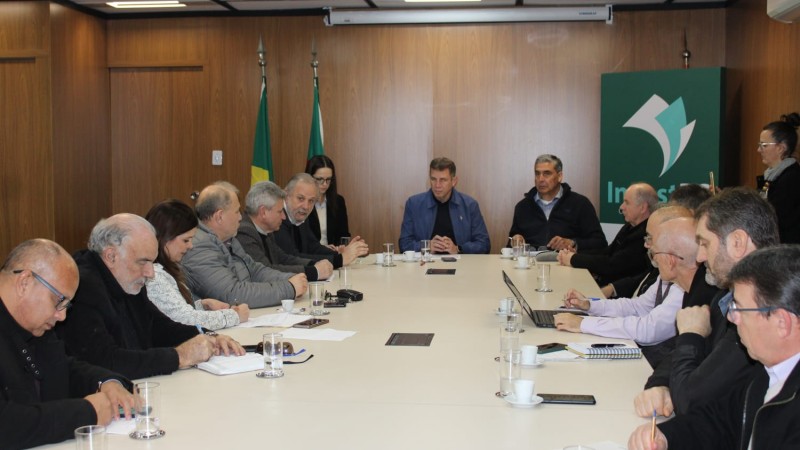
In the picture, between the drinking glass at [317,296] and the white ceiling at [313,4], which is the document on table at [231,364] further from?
the white ceiling at [313,4]

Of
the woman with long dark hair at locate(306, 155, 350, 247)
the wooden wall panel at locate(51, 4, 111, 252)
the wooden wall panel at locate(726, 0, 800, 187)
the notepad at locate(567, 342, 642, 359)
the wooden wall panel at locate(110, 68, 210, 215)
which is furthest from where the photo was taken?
the wooden wall panel at locate(110, 68, 210, 215)

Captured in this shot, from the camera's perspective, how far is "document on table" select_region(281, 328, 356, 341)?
3.63 meters

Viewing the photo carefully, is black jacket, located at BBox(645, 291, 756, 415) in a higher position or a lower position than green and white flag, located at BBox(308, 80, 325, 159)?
lower

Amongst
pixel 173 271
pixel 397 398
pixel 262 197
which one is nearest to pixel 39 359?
pixel 397 398

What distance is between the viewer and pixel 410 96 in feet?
28.9

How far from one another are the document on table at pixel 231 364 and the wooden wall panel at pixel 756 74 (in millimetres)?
4927

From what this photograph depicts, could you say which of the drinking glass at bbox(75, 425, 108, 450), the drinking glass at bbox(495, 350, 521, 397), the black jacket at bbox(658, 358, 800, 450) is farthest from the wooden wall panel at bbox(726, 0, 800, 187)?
the drinking glass at bbox(75, 425, 108, 450)

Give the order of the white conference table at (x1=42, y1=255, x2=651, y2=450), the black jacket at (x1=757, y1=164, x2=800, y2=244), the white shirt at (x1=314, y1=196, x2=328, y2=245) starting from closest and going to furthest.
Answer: the white conference table at (x1=42, y1=255, x2=651, y2=450) → the black jacket at (x1=757, y1=164, x2=800, y2=244) → the white shirt at (x1=314, y1=196, x2=328, y2=245)

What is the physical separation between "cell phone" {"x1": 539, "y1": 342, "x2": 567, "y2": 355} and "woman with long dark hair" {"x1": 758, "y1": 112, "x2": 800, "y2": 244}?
3.26 metres

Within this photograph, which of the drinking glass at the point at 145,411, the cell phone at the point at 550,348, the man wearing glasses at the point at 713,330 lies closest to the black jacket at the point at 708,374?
the man wearing glasses at the point at 713,330

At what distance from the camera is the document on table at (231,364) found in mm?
3059

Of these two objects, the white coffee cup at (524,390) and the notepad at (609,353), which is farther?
the notepad at (609,353)

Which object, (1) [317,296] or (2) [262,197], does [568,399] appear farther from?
(2) [262,197]

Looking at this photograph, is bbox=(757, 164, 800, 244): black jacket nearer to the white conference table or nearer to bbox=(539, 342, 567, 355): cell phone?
the white conference table
